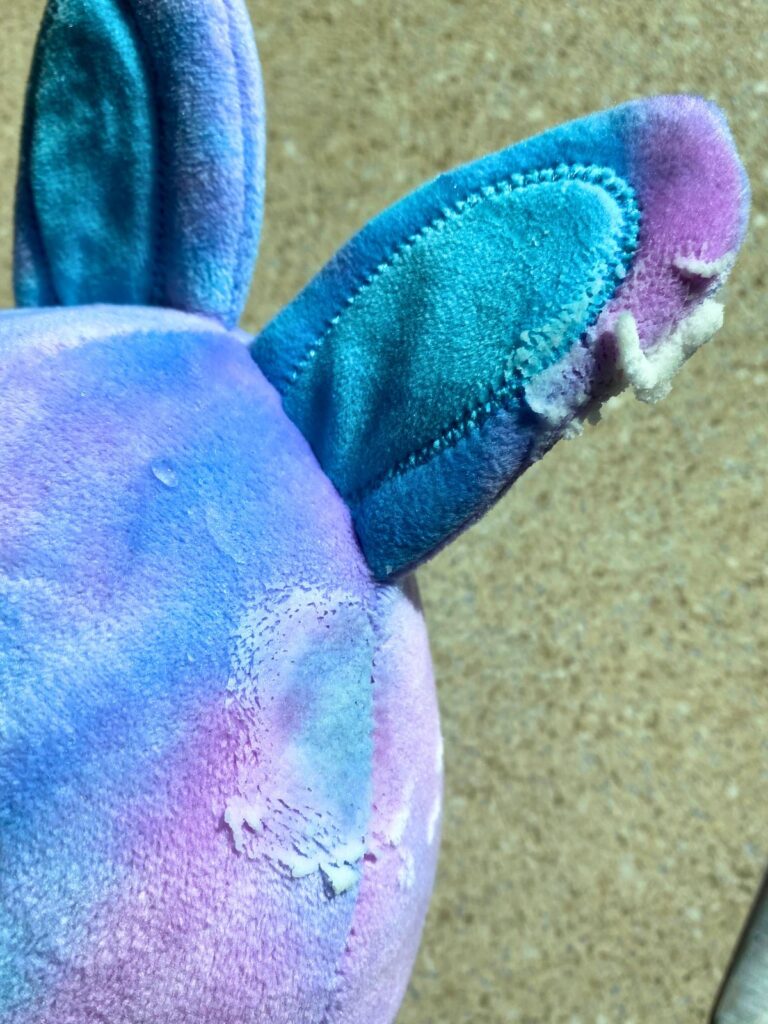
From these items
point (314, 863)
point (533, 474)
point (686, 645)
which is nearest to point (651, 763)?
point (686, 645)

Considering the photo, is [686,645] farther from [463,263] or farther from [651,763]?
[463,263]

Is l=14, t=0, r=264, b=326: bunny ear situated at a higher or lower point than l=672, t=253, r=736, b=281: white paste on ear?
lower

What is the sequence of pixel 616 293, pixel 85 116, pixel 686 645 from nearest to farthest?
pixel 616 293, pixel 85 116, pixel 686 645


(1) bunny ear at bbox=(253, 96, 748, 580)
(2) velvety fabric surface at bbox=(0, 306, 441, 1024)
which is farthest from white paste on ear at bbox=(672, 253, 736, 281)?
(2) velvety fabric surface at bbox=(0, 306, 441, 1024)

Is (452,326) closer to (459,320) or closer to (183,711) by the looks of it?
(459,320)

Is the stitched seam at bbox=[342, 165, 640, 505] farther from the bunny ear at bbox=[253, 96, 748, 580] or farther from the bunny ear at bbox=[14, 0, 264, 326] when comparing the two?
the bunny ear at bbox=[14, 0, 264, 326]

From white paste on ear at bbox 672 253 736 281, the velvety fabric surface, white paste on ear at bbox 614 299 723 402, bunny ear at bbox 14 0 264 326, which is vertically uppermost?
white paste on ear at bbox 672 253 736 281

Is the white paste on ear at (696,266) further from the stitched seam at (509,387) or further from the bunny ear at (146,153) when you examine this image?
the bunny ear at (146,153)
